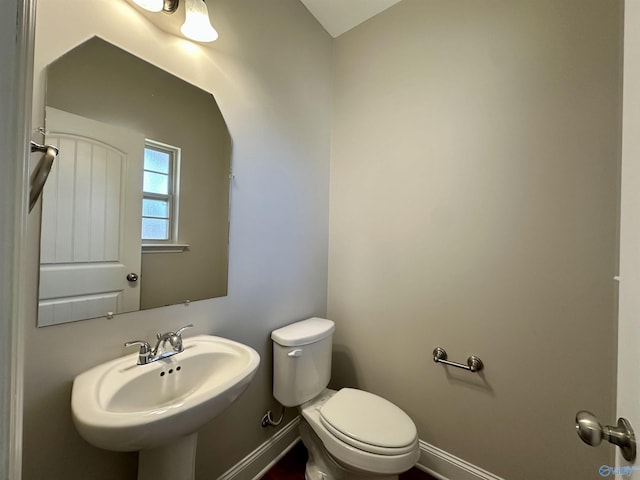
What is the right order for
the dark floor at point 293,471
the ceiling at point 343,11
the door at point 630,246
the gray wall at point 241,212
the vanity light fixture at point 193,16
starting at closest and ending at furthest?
the door at point 630,246 → the gray wall at point 241,212 → the vanity light fixture at point 193,16 → the dark floor at point 293,471 → the ceiling at point 343,11

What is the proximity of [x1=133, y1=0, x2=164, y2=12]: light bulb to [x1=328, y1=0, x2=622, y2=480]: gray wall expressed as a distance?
1.10 meters

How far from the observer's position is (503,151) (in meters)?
1.22

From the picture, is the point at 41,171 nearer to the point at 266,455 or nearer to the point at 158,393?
the point at 158,393

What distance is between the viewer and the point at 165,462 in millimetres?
830

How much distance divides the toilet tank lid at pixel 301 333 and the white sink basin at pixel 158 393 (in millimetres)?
325

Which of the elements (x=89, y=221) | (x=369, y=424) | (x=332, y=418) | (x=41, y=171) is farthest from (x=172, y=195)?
(x=369, y=424)

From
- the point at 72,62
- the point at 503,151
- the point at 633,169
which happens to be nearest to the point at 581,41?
the point at 503,151

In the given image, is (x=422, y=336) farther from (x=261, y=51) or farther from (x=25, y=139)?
(x=261, y=51)

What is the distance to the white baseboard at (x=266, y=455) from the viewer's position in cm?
124

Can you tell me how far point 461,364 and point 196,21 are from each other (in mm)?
1921

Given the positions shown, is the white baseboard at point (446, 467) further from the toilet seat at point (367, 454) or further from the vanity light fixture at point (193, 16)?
the vanity light fixture at point (193, 16)

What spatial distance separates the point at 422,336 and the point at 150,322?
4.31ft

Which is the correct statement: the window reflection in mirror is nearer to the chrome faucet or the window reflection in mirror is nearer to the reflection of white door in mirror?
the reflection of white door in mirror

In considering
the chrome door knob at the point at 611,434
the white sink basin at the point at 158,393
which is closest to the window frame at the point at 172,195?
the white sink basin at the point at 158,393
